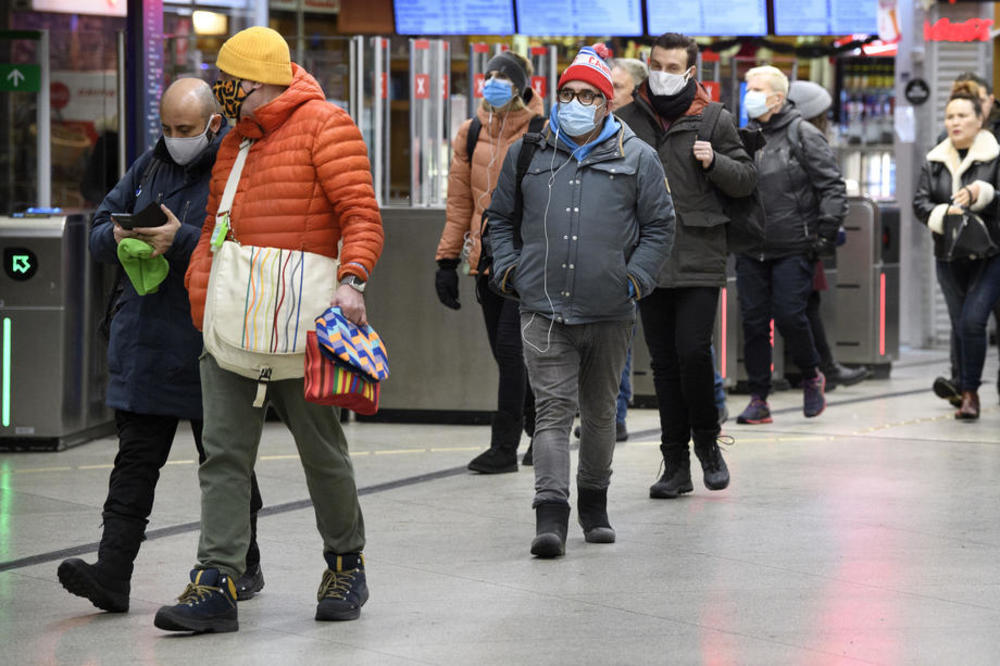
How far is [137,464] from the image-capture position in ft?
17.2

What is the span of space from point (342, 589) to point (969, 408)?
18.4ft

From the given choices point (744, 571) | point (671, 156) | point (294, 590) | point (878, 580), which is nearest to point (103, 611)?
point (294, 590)

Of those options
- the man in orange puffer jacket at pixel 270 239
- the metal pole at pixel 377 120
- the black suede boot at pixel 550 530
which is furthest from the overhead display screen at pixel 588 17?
the man in orange puffer jacket at pixel 270 239

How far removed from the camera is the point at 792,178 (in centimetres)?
961

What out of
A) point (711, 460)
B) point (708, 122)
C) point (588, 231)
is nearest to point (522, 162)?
point (588, 231)

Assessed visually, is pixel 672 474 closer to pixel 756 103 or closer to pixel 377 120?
pixel 756 103

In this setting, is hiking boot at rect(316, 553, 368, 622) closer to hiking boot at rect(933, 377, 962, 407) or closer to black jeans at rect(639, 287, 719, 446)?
black jeans at rect(639, 287, 719, 446)

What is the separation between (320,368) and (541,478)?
1.50 metres

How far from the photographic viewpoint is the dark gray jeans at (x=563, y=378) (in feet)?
19.9

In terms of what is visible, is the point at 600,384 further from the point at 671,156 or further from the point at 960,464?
the point at 960,464

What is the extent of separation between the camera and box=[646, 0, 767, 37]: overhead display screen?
40.7 ft

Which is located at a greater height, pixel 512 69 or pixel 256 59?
pixel 512 69

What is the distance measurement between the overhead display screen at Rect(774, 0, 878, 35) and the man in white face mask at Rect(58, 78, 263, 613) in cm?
772

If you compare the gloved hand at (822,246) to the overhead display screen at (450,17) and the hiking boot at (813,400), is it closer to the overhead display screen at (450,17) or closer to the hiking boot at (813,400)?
the hiking boot at (813,400)
